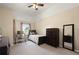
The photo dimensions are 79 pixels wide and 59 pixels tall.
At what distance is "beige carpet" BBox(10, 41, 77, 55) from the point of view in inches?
63.2

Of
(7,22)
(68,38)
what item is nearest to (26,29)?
(7,22)

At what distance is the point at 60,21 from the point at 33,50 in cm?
79

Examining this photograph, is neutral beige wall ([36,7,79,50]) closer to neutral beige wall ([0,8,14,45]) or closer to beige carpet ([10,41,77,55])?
beige carpet ([10,41,77,55])

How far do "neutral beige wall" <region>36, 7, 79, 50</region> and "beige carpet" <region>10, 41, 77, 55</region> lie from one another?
0.28 meters

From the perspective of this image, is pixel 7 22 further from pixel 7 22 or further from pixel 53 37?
pixel 53 37

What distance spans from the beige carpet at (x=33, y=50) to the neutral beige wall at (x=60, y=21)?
0.91ft

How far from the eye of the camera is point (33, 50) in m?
1.66

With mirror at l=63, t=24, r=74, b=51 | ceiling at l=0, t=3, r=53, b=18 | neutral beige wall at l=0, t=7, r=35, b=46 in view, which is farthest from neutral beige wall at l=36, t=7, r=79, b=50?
neutral beige wall at l=0, t=7, r=35, b=46

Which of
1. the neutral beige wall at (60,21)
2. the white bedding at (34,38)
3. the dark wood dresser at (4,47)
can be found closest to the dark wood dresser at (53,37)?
the neutral beige wall at (60,21)

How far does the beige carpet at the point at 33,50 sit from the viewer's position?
1.61 metres

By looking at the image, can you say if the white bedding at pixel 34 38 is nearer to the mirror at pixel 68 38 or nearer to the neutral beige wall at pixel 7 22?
the neutral beige wall at pixel 7 22
